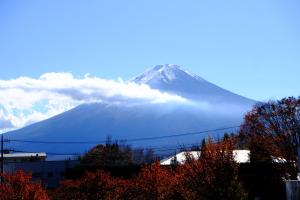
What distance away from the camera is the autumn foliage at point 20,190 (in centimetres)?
2627

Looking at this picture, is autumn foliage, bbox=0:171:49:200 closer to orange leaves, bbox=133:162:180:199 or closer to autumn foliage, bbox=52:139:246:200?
autumn foliage, bbox=52:139:246:200

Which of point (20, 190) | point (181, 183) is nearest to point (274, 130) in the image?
point (181, 183)

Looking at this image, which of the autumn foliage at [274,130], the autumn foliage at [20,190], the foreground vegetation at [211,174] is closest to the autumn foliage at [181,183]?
the foreground vegetation at [211,174]

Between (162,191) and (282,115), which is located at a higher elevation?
(282,115)

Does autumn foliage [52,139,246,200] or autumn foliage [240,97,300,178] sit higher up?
autumn foliage [240,97,300,178]

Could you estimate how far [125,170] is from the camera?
182 feet

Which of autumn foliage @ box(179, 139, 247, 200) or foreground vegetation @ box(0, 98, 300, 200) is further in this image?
foreground vegetation @ box(0, 98, 300, 200)

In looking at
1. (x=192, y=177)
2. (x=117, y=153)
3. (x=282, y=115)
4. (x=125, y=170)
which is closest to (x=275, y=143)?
(x=282, y=115)

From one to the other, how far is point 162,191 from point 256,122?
18339mm

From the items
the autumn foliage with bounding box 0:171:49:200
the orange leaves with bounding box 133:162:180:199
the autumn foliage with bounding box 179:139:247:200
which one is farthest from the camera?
the orange leaves with bounding box 133:162:180:199

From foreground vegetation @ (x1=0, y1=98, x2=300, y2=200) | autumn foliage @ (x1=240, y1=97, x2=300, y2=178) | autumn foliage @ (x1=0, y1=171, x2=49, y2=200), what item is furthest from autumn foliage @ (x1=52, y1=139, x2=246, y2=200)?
autumn foliage @ (x1=240, y1=97, x2=300, y2=178)

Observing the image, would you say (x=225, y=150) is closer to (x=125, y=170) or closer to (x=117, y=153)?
(x=125, y=170)

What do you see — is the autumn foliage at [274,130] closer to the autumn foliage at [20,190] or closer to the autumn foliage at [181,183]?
the autumn foliage at [181,183]

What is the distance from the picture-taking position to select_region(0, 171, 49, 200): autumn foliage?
2627 centimetres
